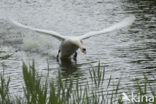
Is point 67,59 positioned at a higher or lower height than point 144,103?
lower

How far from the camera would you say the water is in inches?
437

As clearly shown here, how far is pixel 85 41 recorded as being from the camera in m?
14.5

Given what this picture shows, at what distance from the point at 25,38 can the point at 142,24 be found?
4.12m

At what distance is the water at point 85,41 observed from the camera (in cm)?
1109

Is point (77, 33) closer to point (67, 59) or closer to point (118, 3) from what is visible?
point (67, 59)

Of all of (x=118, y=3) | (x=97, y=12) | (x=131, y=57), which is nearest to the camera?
(x=131, y=57)

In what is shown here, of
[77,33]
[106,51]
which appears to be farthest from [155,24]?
[106,51]

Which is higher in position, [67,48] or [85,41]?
[67,48]

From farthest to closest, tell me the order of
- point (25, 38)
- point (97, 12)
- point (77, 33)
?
point (97, 12), point (77, 33), point (25, 38)

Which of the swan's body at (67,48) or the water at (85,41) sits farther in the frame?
the swan's body at (67,48)

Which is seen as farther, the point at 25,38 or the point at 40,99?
the point at 25,38

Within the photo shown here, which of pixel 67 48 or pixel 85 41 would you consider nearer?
pixel 67 48

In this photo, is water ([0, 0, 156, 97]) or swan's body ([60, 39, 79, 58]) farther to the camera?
swan's body ([60, 39, 79, 58])

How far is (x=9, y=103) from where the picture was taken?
6543 millimetres
